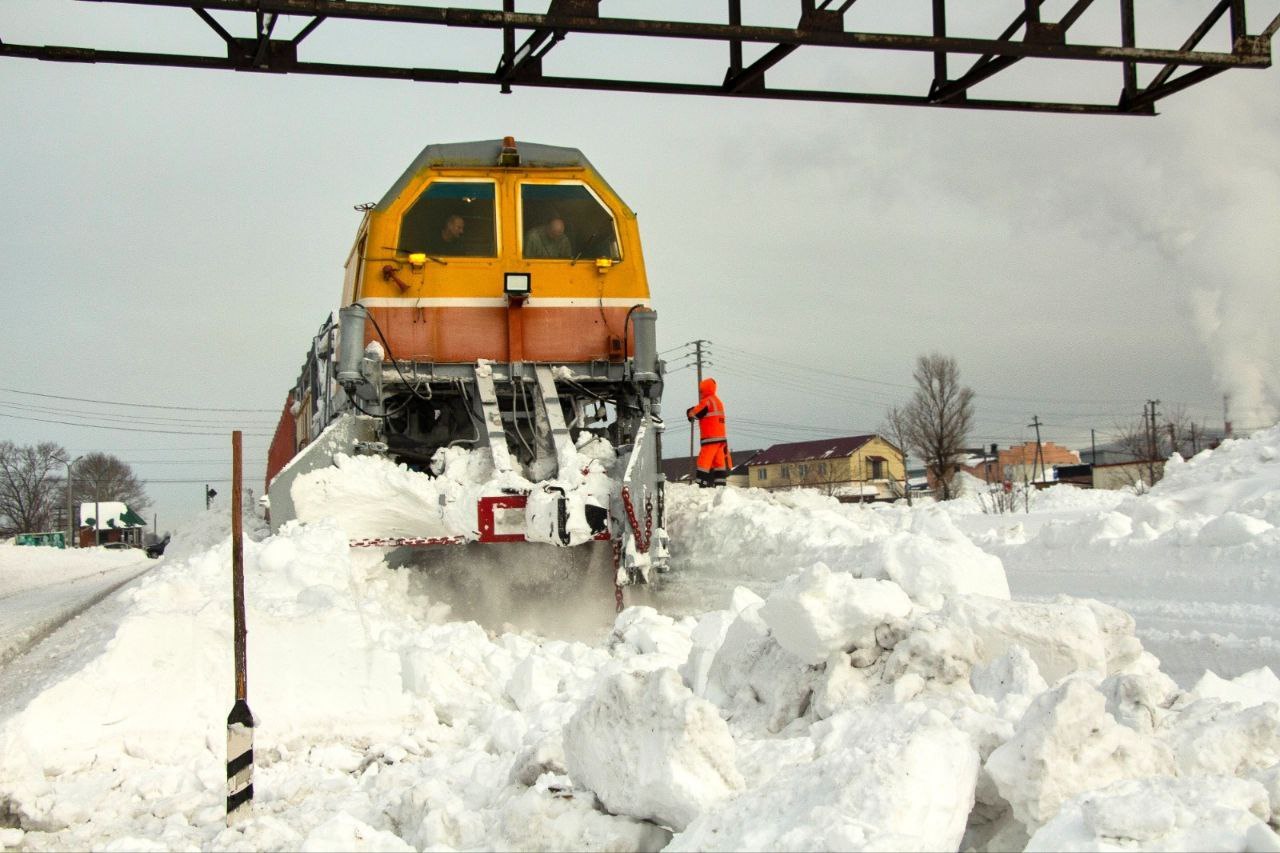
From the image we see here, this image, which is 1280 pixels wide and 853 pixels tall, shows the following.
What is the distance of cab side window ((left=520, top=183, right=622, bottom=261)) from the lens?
900cm

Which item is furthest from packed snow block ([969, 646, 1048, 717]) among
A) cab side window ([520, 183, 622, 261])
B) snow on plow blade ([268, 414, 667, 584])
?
cab side window ([520, 183, 622, 261])

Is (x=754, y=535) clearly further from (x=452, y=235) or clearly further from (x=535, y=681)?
(x=535, y=681)

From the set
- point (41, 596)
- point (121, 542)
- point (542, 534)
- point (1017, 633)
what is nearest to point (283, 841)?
point (1017, 633)

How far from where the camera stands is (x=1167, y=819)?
91.8 inches

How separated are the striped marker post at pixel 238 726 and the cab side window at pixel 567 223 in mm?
5515

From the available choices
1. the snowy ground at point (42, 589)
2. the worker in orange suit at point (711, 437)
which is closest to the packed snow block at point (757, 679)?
the snowy ground at point (42, 589)

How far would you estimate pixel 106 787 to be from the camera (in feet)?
12.9

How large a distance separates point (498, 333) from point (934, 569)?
4571 mm

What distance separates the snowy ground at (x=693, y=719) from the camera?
2646 millimetres

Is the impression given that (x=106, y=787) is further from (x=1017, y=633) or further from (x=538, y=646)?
(x=1017, y=633)

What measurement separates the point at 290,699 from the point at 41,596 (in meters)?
10.5

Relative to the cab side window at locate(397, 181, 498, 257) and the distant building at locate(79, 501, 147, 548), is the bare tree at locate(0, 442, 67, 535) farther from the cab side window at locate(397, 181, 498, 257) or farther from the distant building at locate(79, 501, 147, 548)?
the cab side window at locate(397, 181, 498, 257)

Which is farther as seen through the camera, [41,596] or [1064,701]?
[41,596]

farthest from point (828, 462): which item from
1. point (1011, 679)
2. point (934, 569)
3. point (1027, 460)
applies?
point (1011, 679)
